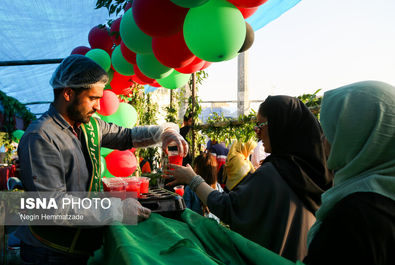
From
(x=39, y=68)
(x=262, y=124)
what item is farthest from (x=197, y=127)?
(x=39, y=68)

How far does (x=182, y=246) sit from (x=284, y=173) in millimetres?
990

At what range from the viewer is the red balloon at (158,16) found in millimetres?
2369

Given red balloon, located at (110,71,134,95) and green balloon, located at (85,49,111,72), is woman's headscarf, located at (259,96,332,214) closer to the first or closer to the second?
green balloon, located at (85,49,111,72)

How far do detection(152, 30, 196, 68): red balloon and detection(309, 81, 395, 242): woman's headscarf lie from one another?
1927mm

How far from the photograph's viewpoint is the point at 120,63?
12.4ft

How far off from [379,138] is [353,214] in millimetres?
367

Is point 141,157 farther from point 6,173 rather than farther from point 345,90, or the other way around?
point 345,90

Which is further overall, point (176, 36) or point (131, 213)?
point (176, 36)

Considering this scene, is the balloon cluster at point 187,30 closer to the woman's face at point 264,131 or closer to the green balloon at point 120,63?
the green balloon at point 120,63

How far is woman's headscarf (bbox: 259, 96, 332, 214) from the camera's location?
166cm

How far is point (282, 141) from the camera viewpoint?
6.07 feet

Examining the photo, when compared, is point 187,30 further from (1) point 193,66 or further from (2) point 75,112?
(2) point 75,112

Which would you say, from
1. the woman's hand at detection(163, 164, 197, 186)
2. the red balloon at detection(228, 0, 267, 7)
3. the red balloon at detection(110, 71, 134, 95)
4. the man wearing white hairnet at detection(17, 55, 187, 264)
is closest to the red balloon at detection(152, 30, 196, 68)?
the red balloon at detection(228, 0, 267, 7)

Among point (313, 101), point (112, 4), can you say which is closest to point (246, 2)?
point (313, 101)
